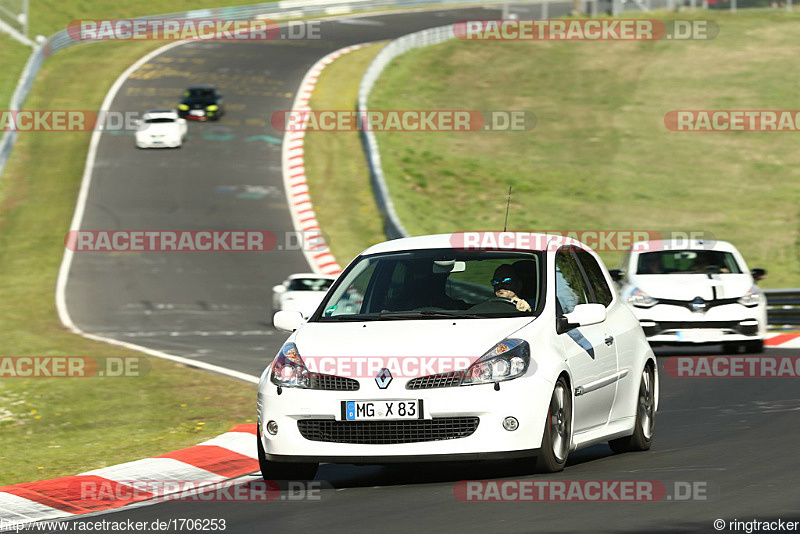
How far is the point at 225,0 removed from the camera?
85.0m

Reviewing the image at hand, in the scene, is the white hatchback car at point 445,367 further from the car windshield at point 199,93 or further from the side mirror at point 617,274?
the car windshield at point 199,93

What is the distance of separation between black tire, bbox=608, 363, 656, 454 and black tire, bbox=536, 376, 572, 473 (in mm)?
1414

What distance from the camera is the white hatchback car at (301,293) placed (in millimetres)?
28016

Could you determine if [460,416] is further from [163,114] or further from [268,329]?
[163,114]

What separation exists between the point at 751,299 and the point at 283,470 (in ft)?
38.1

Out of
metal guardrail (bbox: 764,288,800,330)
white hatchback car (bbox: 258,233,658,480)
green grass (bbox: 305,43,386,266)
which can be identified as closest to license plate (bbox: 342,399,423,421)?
→ white hatchback car (bbox: 258,233,658,480)

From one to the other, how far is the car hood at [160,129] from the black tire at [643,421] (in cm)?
3667

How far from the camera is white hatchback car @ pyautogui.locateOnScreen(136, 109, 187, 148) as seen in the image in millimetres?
46250

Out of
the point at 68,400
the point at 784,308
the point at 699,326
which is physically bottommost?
the point at 784,308

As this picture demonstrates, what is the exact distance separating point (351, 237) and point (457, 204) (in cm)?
551

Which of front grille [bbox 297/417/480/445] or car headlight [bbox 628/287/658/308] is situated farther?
car headlight [bbox 628/287/658/308]

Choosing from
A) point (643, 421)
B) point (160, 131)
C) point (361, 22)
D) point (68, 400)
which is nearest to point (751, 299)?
point (68, 400)

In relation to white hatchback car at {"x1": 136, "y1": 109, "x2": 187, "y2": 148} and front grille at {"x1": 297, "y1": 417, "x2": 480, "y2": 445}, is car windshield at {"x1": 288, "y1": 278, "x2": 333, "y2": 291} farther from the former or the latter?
front grille at {"x1": 297, "y1": 417, "x2": 480, "y2": 445}

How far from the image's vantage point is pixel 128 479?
1001cm
